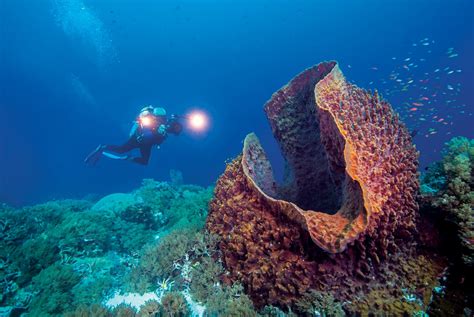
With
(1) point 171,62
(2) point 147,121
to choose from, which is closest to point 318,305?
(2) point 147,121

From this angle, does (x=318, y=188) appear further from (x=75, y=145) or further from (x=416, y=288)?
(x=75, y=145)

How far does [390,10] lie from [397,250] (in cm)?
7814

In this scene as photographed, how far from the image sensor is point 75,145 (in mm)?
87625

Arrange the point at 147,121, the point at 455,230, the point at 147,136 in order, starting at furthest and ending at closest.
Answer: the point at 147,136 < the point at 147,121 < the point at 455,230


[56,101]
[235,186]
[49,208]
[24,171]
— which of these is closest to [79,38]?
[56,101]

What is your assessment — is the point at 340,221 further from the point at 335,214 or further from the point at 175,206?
the point at 175,206

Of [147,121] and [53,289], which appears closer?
[53,289]

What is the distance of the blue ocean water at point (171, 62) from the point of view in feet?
189

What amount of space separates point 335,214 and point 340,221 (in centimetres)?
19

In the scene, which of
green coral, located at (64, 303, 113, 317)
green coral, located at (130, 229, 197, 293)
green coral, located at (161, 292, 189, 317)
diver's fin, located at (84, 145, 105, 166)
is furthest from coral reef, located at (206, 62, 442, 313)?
diver's fin, located at (84, 145, 105, 166)

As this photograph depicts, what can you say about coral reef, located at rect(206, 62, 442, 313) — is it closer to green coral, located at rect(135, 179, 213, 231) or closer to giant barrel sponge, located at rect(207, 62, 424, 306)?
giant barrel sponge, located at rect(207, 62, 424, 306)

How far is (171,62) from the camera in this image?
81312mm

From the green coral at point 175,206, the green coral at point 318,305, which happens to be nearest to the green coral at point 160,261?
the green coral at point 175,206

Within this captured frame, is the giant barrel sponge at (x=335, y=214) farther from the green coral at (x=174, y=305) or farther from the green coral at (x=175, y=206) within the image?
the green coral at (x=175, y=206)
